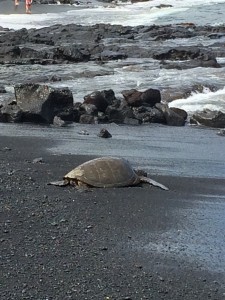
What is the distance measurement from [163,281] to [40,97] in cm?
683

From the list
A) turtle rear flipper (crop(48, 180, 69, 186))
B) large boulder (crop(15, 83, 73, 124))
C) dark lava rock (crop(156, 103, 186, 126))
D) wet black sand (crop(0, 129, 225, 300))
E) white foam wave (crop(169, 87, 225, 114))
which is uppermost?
Result: wet black sand (crop(0, 129, 225, 300))

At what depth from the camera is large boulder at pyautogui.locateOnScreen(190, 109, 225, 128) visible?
33.0 ft

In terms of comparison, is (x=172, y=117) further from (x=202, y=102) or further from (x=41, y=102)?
(x=41, y=102)

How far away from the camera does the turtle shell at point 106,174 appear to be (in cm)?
565

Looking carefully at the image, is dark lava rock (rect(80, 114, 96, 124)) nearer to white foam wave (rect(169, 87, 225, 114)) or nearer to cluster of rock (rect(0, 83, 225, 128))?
cluster of rock (rect(0, 83, 225, 128))

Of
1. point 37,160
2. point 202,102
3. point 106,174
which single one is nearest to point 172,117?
point 202,102

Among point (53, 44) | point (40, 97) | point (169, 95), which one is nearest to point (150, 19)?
point (53, 44)

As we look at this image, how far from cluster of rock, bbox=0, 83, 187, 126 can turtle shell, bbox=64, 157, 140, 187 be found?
4087 mm

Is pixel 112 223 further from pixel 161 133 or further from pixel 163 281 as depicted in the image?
pixel 161 133

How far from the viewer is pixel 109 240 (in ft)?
14.4

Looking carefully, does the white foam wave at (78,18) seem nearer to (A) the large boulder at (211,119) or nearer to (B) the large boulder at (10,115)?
(B) the large boulder at (10,115)

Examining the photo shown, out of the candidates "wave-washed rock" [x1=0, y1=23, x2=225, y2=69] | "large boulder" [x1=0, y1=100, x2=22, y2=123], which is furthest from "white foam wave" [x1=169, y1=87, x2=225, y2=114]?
"wave-washed rock" [x1=0, y1=23, x2=225, y2=69]

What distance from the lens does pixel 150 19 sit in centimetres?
4231

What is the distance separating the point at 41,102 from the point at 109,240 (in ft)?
19.6
